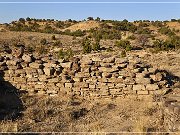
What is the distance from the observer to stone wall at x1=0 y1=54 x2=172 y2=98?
11930mm

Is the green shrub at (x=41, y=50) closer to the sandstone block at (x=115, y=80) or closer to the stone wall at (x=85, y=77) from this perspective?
the stone wall at (x=85, y=77)

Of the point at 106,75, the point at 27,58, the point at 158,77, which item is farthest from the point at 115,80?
the point at 27,58

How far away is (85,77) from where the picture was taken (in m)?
12.1

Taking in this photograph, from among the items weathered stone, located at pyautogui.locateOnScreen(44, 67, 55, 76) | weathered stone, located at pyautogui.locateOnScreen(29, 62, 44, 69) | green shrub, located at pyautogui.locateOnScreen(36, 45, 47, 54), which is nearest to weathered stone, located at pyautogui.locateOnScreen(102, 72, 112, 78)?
weathered stone, located at pyautogui.locateOnScreen(44, 67, 55, 76)

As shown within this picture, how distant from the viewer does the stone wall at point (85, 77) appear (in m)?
11.9

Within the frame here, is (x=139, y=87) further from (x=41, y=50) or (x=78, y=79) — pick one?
(x=41, y=50)

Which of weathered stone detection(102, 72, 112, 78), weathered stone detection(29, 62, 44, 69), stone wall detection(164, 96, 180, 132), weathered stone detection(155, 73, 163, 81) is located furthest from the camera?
weathered stone detection(29, 62, 44, 69)

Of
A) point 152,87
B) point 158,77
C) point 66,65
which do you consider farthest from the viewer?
point 66,65

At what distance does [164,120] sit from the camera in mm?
9547

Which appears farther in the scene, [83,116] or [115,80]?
[115,80]

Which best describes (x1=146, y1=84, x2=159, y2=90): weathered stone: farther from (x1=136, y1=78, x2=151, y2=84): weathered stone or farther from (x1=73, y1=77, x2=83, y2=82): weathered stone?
(x1=73, y1=77, x2=83, y2=82): weathered stone

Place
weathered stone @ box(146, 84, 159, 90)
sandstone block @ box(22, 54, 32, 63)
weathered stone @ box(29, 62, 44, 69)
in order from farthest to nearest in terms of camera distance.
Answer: sandstone block @ box(22, 54, 32, 63) < weathered stone @ box(29, 62, 44, 69) < weathered stone @ box(146, 84, 159, 90)

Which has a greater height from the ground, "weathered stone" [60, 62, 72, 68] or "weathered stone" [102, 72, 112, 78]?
"weathered stone" [60, 62, 72, 68]

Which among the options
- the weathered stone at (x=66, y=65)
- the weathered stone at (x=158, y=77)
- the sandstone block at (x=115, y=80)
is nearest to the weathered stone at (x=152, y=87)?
the weathered stone at (x=158, y=77)
